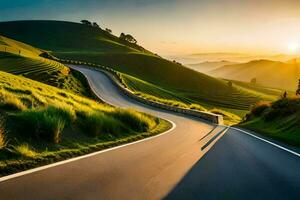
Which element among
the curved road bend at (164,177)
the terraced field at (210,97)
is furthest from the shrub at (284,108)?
the terraced field at (210,97)

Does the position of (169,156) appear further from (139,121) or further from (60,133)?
(139,121)

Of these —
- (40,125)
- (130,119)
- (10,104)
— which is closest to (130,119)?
(130,119)

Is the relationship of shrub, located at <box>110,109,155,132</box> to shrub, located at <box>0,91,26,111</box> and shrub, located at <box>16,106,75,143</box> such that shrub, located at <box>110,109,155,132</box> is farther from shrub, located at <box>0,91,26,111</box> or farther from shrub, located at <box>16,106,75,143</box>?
shrub, located at <box>16,106,75,143</box>

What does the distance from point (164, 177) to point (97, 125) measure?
6.01m

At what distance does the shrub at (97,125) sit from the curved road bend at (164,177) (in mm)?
1617

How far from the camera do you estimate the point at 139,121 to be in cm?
1939

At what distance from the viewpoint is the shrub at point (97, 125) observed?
550 inches

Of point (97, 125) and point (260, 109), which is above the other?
point (97, 125)

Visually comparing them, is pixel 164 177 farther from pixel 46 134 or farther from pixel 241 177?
pixel 46 134

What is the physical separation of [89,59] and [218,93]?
43.0 meters

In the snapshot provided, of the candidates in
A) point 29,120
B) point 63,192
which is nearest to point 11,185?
point 63,192

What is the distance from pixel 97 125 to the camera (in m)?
14.3

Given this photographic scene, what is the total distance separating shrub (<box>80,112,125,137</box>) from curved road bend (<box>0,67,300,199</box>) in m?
1.62

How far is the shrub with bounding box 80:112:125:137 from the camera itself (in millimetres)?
13966
